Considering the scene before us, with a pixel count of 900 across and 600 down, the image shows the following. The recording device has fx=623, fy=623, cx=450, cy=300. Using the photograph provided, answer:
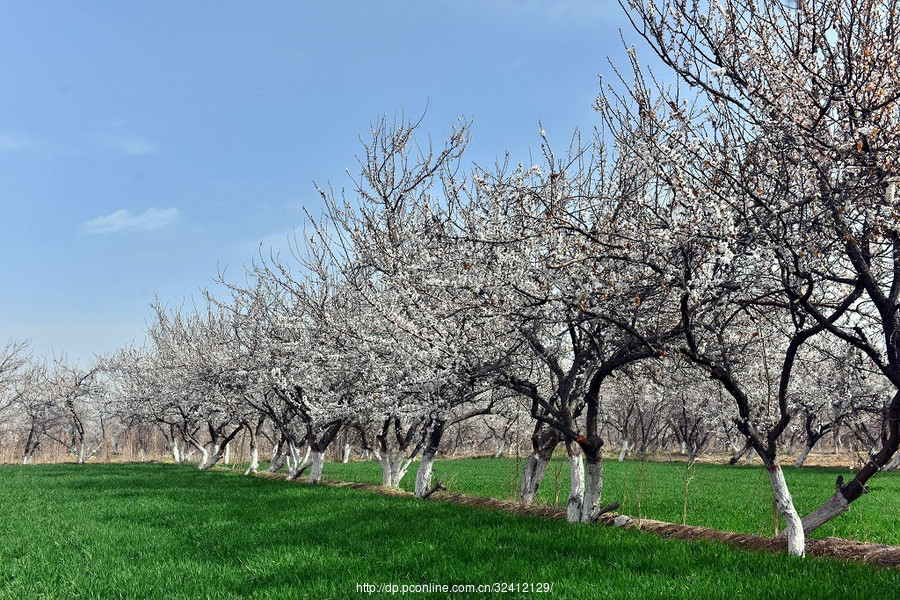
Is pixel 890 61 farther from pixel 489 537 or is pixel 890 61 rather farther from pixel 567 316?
pixel 489 537

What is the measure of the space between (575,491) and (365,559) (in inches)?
204

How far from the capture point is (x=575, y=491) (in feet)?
40.5

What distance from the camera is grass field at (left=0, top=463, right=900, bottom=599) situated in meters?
7.11

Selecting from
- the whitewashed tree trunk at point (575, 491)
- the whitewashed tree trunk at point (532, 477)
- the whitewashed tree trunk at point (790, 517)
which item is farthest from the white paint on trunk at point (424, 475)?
the whitewashed tree trunk at point (790, 517)

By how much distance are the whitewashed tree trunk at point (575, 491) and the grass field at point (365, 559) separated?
2.67 ft

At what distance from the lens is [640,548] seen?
8.99m

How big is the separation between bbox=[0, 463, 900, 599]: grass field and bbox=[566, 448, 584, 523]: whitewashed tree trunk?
0.81 metres

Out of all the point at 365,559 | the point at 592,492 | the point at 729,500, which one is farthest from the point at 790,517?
the point at 729,500

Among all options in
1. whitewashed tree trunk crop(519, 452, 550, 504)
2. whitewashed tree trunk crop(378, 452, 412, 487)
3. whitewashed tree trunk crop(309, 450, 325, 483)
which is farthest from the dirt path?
whitewashed tree trunk crop(309, 450, 325, 483)

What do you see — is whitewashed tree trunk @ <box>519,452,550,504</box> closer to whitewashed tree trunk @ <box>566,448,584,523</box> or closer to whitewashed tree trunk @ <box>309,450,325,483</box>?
whitewashed tree trunk @ <box>566,448,584,523</box>

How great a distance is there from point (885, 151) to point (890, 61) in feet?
4.04

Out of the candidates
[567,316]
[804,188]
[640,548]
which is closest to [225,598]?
[640,548]

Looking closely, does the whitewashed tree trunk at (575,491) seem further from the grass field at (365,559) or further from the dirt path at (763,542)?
the grass field at (365,559)

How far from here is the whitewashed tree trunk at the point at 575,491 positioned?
12.2m
